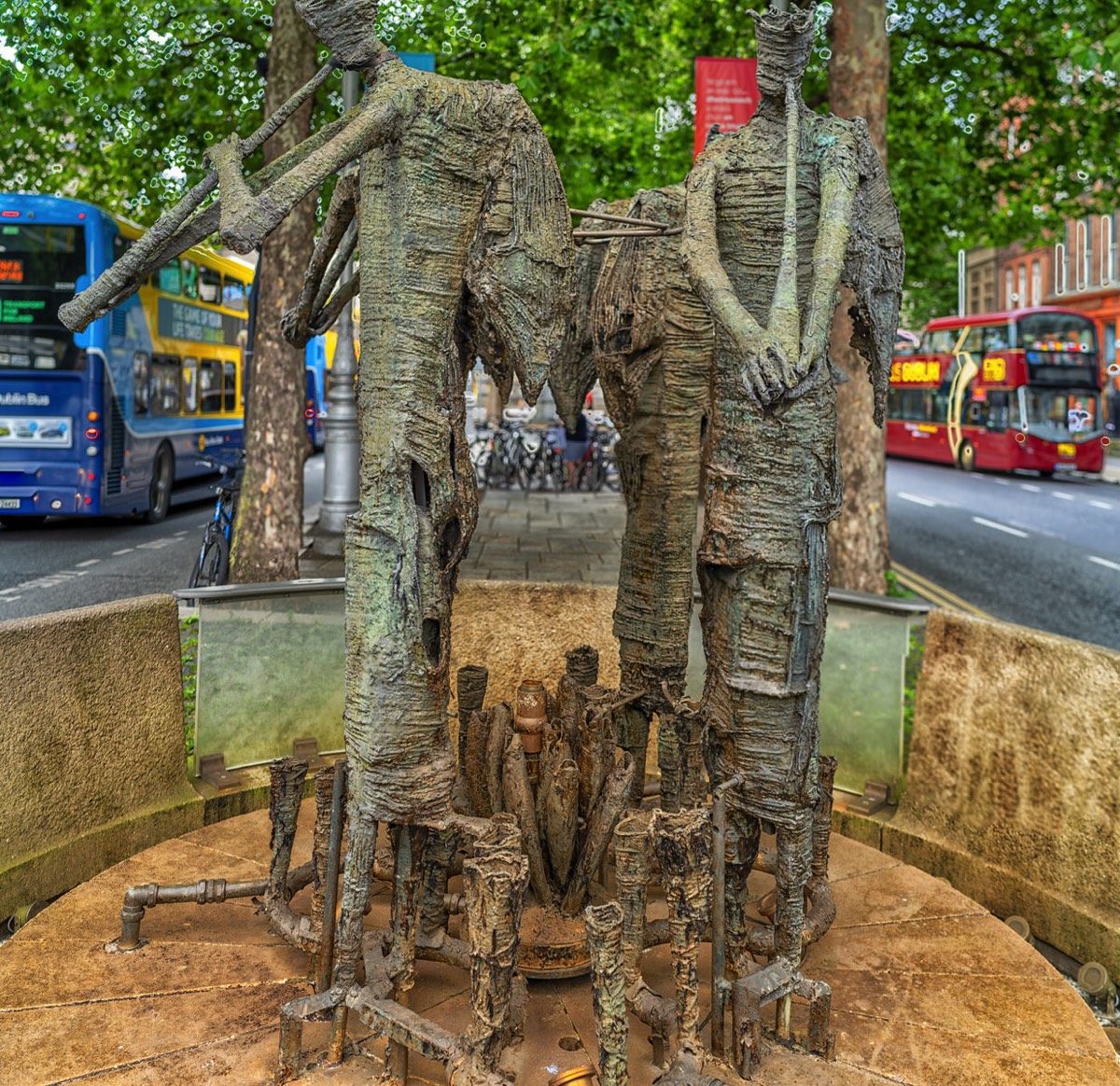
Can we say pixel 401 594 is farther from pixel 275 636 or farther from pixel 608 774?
pixel 275 636

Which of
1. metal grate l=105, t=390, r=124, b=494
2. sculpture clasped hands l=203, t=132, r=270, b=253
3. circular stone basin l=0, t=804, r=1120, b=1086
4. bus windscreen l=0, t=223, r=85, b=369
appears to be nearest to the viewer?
sculpture clasped hands l=203, t=132, r=270, b=253

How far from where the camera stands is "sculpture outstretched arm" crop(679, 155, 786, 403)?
8.77ft

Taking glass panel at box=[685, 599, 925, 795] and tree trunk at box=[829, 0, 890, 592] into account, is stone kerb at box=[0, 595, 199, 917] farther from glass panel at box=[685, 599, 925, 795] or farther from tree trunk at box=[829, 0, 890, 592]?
tree trunk at box=[829, 0, 890, 592]

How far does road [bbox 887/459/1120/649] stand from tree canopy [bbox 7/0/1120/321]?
4.06 m

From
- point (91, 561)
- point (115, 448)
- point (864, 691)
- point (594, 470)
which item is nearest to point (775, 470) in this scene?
point (864, 691)

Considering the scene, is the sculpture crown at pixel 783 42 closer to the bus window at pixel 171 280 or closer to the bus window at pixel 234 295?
the bus window at pixel 171 280

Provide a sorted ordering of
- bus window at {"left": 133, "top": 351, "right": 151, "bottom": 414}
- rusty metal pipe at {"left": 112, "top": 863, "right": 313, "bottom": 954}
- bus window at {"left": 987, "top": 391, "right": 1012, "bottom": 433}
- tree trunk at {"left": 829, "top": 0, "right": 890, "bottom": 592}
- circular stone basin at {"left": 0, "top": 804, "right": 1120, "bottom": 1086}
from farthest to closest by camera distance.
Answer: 1. bus window at {"left": 987, "top": 391, "right": 1012, "bottom": 433}
2. bus window at {"left": 133, "top": 351, "right": 151, "bottom": 414}
3. tree trunk at {"left": 829, "top": 0, "right": 890, "bottom": 592}
4. rusty metal pipe at {"left": 112, "top": 863, "right": 313, "bottom": 954}
5. circular stone basin at {"left": 0, "top": 804, "right": 1120, "bottom": 1086}

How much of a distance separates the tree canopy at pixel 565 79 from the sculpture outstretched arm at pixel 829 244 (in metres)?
7.36

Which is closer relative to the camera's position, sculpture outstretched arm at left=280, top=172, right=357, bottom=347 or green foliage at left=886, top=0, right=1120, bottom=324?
sculpture outstretched arm at left=280, top=172, right=357, bottom=347

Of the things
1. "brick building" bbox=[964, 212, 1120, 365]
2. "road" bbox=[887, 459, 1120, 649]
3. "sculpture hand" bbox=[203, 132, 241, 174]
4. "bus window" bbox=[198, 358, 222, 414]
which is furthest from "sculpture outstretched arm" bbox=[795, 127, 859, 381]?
"brick building" bbox=[964, 212, 1120, 365]

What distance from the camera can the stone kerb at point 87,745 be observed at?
375cm

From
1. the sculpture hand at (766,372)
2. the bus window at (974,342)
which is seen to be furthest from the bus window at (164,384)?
the bus window at (974,342)

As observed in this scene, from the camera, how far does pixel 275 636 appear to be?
4.79 metres

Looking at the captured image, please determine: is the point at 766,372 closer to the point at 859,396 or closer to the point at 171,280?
the point at 859,396
